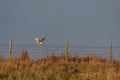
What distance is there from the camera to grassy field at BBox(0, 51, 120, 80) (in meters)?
22.4

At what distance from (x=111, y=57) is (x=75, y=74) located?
8.01 m

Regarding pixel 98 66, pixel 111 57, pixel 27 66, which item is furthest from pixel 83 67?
pixel 111 57

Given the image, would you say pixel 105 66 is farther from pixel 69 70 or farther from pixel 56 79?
pixel 56 79

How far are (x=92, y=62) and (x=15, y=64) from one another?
420 cm

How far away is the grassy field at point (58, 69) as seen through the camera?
22438mm

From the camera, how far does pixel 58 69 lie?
23641mm

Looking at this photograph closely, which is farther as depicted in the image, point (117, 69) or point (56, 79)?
point (117, 69)

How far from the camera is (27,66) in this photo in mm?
24266

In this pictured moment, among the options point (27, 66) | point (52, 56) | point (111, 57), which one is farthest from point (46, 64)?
point (111, 57)

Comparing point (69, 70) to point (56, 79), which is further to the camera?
point (69, 70)

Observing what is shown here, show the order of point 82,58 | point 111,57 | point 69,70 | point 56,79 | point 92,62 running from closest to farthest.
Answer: point 56,79 → point 69,70 → point 92,62 → point 82,58 → point 111,57

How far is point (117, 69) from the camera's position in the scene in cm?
2419

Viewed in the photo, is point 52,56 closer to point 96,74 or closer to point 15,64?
point 15,64

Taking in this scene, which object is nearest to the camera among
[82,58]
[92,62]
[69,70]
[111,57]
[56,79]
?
[56,79]
